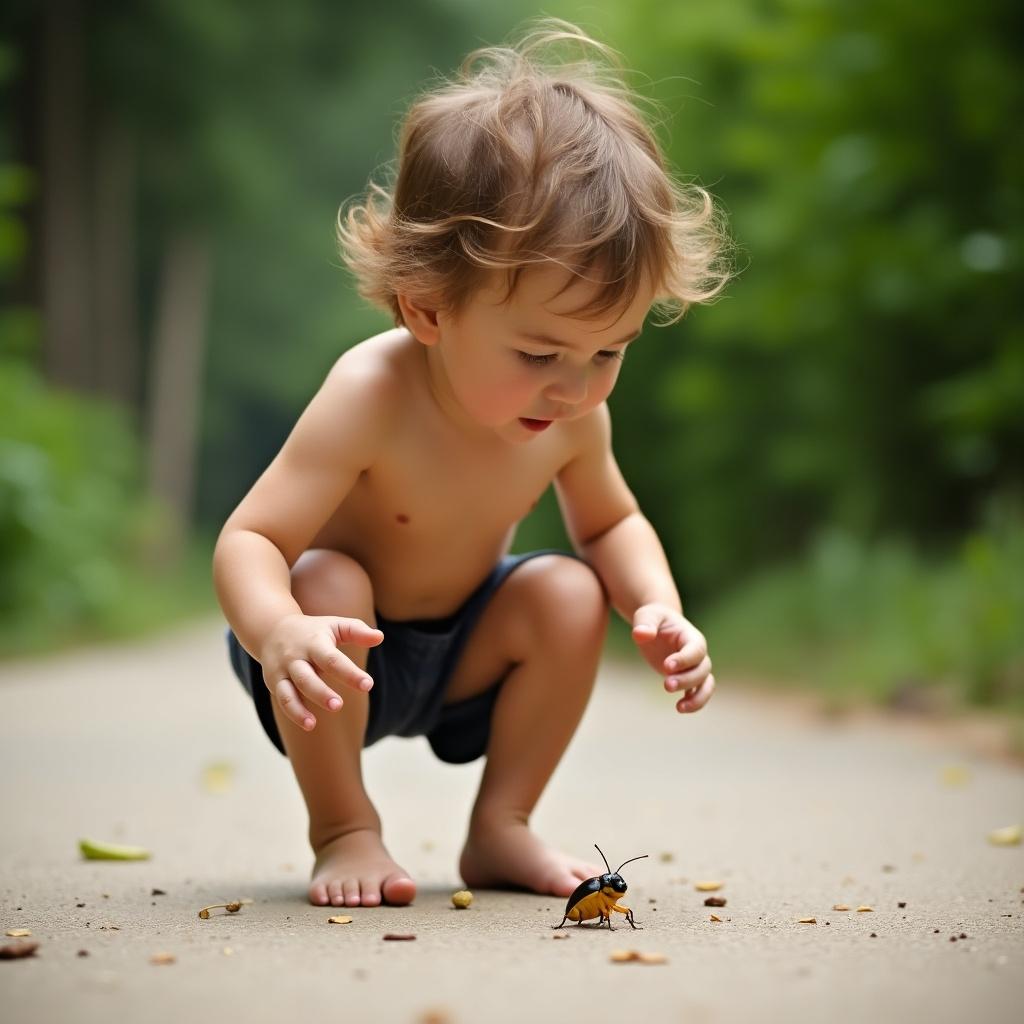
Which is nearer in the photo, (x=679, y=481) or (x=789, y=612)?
(x=789, y=612)

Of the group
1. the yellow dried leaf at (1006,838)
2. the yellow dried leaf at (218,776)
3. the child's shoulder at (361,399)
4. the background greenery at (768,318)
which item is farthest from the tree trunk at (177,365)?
the child's shoulder at (361,399)

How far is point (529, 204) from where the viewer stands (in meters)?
2.43

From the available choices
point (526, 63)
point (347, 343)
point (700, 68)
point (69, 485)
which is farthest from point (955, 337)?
point (347, 343)

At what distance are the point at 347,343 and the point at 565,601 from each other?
52.2 ft

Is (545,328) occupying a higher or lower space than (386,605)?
higher

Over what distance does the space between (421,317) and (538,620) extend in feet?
1.96

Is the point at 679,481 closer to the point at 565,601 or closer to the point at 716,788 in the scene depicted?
the point at 716,788

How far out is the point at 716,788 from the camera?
4.43m

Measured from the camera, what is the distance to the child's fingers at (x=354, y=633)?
214 centimetres

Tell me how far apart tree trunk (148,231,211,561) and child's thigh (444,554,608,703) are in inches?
727

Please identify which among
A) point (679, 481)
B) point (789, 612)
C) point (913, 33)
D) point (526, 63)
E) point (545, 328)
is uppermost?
point (679, 481)

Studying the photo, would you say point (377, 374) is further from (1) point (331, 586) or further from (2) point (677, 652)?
(2) point (677, 652)

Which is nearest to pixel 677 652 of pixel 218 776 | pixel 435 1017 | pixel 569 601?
pixel 569 601

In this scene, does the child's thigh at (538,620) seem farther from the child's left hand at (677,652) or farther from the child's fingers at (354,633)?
the child's fingers at (354,633)
